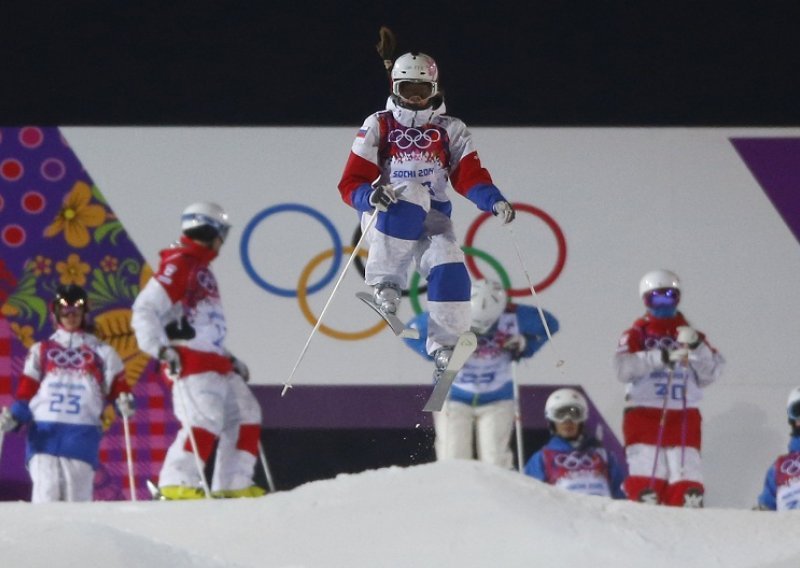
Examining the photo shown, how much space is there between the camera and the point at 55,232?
33.3 feet

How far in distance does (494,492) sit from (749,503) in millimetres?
3744

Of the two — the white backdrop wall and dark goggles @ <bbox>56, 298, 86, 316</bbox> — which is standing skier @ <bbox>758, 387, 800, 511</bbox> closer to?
the white backdrop wall

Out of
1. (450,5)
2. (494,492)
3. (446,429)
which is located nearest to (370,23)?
(450,5)

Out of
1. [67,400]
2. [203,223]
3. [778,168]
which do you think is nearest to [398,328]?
[203,223]

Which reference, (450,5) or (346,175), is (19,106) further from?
(346,175)

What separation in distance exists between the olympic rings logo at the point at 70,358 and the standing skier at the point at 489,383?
71.0 inches

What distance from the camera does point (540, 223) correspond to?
10.2 metres

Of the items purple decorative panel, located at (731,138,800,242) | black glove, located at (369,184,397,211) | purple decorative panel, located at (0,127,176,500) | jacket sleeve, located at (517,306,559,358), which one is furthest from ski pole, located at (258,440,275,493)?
purple decorative panel, located at (731,138,800,242)

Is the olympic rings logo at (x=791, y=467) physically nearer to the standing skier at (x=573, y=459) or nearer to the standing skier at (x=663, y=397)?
the standing skier at (x=663, y=397)

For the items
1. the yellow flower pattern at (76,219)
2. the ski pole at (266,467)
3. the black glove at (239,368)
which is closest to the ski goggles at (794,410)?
the ski pole at (266,467)

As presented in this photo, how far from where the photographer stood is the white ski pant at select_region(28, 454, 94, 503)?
29.0ft

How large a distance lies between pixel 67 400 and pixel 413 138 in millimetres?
2924

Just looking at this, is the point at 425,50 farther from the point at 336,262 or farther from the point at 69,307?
the point at 69,307

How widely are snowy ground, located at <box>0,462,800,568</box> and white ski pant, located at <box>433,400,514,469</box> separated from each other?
215 cm
